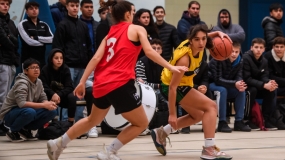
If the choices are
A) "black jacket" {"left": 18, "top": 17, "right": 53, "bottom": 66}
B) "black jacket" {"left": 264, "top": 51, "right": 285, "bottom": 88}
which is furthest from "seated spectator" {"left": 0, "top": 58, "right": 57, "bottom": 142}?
"black jacket" {"left": 264, "top": 51, "right": 285, "bottom": 88}

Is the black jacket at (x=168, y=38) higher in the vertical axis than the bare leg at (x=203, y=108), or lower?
higher

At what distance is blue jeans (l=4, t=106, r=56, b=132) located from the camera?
28.8ft

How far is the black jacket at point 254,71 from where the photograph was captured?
11.0 meters

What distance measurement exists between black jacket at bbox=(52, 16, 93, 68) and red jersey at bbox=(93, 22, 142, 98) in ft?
12.0

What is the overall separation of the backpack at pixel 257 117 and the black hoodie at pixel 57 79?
3.40 meters

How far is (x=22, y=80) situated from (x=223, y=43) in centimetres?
308

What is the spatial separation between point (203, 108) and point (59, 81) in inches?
131

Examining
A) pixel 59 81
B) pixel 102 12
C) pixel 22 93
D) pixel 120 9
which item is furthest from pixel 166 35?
pixel 120 9

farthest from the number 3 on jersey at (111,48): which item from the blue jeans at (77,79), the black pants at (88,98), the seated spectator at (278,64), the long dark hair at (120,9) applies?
the seated spectator at (278,64)

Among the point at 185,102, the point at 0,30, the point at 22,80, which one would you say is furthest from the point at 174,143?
the point at 0,30

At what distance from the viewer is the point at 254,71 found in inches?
436

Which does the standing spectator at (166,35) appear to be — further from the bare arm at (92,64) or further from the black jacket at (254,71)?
the bare arm at (92,64)

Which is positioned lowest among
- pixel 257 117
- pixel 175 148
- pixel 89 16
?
pixel 257 117

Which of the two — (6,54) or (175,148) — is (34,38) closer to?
(6,54)
